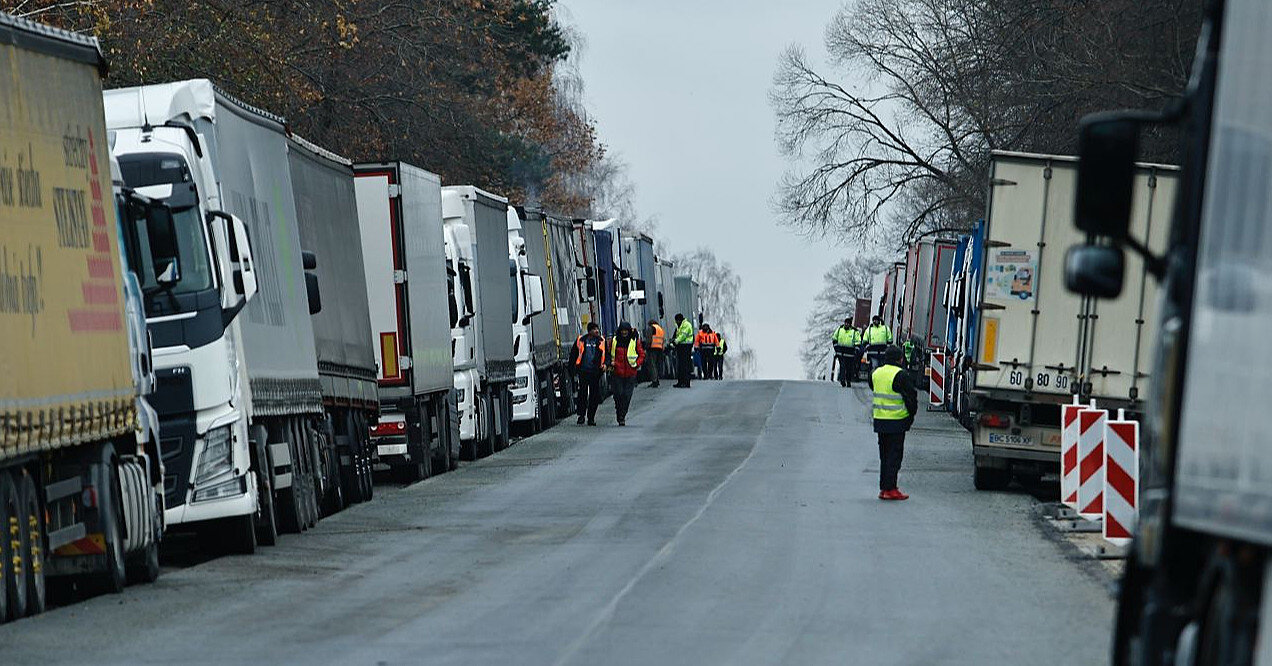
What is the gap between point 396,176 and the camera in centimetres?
2530

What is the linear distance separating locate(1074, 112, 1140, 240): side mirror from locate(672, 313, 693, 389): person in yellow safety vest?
46.5 metres

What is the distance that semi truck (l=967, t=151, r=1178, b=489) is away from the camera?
22891mm

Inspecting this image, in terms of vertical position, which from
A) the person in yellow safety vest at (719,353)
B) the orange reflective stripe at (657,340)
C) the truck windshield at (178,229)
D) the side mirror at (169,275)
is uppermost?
A: the truck windshield at (178,229)

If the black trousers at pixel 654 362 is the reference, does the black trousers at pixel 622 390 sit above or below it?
above

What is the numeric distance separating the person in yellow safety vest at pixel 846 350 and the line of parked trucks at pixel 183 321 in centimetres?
3356

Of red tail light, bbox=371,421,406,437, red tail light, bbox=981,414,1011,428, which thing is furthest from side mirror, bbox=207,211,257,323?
red tail light, bbox=371,421,406,437

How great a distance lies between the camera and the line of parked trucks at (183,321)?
42.8 feet

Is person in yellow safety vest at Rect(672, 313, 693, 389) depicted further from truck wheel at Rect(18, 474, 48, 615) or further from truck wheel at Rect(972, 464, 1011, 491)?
truck wheel at Rect(18, 474, 48, 615)

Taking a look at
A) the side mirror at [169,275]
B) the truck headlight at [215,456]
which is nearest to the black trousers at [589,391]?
the truck headlight at [215,456]

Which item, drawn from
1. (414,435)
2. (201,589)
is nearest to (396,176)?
(414,435)

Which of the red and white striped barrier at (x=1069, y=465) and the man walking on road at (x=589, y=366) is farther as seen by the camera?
the man walking on road at (x=589, y=366)

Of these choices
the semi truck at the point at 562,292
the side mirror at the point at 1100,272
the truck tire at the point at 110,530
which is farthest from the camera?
the semi truck at the point at 562,292

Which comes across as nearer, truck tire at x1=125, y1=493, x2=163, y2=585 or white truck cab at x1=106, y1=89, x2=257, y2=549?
truck tire at x1=125, y1=493, x2=163, y2=585

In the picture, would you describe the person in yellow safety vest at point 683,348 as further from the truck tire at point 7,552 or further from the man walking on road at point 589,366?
the truck tire at point 7,552
